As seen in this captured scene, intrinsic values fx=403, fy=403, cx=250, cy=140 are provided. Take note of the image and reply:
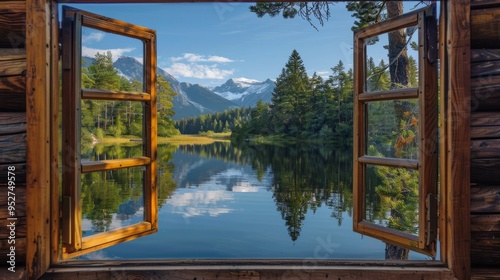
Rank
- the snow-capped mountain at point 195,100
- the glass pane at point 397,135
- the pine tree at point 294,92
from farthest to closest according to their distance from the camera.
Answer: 1. the snow-capped mountain at point 195,100
2. the pine tree at point 294,92
3. the glass pane at point 397,135

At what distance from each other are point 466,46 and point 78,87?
1622 mm

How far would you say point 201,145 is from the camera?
5175cm

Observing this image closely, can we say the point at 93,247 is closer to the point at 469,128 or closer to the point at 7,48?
the point at 7,48

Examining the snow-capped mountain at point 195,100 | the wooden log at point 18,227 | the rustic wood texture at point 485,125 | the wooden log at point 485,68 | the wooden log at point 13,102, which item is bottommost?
the wooden log at point 18,227

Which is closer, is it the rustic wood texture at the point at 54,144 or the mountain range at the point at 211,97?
the rustic wood texture at the point at 54,144

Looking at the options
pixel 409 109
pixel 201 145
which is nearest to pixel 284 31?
pixel 201 145

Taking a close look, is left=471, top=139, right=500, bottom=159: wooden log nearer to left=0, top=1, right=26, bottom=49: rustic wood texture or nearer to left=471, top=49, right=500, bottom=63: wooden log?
left=471, top=49, right=500, bottom=63: wooden log

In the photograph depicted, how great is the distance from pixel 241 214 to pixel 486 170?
14.2 metres

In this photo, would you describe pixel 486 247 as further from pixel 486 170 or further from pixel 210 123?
pixel 210 123

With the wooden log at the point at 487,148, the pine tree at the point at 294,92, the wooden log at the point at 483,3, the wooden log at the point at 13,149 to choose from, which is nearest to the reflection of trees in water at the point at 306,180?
the pine tree at the point at 294,92

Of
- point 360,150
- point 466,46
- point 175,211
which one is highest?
point 466,46

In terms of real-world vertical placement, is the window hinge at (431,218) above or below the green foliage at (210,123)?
below

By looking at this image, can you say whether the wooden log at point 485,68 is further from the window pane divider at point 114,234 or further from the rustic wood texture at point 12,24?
the rustic wood texture at point 12,24

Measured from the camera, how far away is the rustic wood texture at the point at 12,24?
1.62 metres
